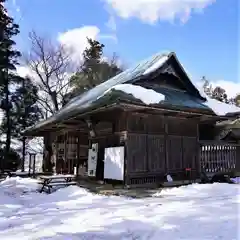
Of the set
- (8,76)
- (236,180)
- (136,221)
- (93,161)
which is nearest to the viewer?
(136,221)

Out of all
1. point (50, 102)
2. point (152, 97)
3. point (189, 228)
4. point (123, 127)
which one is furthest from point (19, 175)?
point (50, 102)

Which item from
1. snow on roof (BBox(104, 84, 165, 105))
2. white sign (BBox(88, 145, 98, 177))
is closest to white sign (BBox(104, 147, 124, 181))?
white sign (BBox(88, 145, 98, 177))

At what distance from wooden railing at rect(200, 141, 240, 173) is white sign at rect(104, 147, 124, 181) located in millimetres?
3692

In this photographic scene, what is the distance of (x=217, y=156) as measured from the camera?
12.4 m

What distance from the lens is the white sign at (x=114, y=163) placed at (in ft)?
32.8

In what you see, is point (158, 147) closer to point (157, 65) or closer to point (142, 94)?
point (142, 94)

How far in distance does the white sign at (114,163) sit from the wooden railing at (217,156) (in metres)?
3.69

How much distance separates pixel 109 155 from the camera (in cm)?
1067

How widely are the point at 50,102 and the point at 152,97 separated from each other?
70.9 ft

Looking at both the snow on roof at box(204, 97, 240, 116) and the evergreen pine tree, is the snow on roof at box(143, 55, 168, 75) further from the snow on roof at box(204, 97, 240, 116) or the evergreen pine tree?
the evergreen pine tree

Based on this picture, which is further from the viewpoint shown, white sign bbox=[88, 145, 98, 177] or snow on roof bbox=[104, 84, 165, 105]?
white sign bbox=[88, 145, 98, 177]

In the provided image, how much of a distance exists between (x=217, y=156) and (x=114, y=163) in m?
4.58

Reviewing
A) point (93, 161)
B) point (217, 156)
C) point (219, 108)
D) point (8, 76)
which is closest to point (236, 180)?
point (217, 156)

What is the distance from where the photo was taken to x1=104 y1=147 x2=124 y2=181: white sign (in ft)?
32.8
